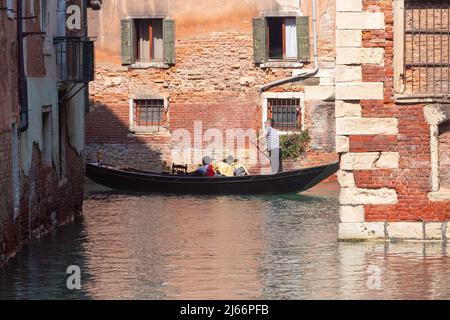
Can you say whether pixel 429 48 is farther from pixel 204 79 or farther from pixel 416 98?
pixel 204 79

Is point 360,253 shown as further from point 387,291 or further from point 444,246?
point 387,291

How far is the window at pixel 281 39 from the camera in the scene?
3406cm

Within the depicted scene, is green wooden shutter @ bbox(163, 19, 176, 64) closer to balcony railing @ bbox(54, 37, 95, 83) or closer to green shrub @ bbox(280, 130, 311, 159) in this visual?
green shrub @ bbox(280, 130, 311, 159)

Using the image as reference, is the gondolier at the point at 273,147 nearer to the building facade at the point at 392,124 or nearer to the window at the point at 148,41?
the window at the point at 148,41

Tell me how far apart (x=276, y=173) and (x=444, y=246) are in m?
11.3

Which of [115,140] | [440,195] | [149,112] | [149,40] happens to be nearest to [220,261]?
[440,195]

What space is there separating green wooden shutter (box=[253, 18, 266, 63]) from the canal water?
7941 millimetres

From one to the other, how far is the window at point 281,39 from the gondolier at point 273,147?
1900mm

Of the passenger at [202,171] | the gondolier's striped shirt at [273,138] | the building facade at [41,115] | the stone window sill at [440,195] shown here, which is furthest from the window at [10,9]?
the gondolier's striped shirt at [273,138]

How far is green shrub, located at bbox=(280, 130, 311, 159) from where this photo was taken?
3403 cm

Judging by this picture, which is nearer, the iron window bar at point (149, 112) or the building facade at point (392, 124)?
the building facade at point (392, 124)

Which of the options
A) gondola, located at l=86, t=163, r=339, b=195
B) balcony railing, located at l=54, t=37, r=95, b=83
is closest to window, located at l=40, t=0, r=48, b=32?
balcony railing, located at l=54, t=37, r=95, b=83
